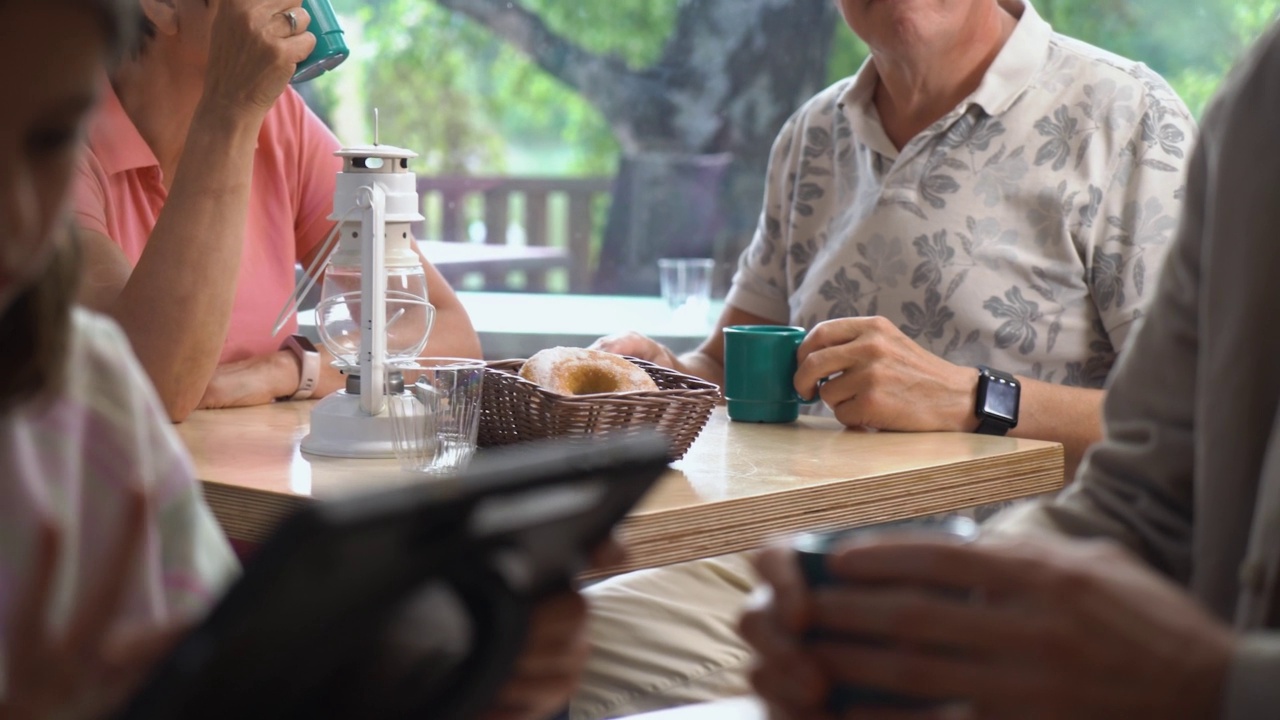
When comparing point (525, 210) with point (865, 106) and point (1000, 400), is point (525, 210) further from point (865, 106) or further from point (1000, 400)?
point (1000, 400)

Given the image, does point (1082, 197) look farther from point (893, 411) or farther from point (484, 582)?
point (484, 582)

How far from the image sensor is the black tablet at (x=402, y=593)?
0.58m

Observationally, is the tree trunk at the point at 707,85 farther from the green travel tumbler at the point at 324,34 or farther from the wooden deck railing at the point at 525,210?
the green travel tumbler at the point at 324,34

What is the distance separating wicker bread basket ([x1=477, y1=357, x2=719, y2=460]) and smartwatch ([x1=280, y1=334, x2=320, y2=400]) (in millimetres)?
437

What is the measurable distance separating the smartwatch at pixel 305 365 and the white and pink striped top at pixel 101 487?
3.12 ft

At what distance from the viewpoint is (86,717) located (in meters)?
0.77

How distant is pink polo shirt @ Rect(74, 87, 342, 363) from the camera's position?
5.89 ft

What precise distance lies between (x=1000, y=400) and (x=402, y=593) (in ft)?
3.95

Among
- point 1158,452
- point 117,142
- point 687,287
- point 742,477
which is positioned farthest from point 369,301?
point 687,287

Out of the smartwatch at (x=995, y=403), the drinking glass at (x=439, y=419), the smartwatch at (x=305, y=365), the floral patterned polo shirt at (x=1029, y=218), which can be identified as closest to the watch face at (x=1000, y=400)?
the smartwatch at (x=995, y=403)

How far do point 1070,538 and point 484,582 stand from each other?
1.60ft

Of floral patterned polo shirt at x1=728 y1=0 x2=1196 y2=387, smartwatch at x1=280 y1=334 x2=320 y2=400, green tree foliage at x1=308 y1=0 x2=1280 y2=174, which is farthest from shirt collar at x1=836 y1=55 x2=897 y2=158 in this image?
green tree foliage at x1=308 y1=0 x2=1280 y2=174

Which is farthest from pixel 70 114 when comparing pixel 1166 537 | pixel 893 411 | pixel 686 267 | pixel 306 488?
pixel 686 267

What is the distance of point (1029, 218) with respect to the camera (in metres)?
1.86
